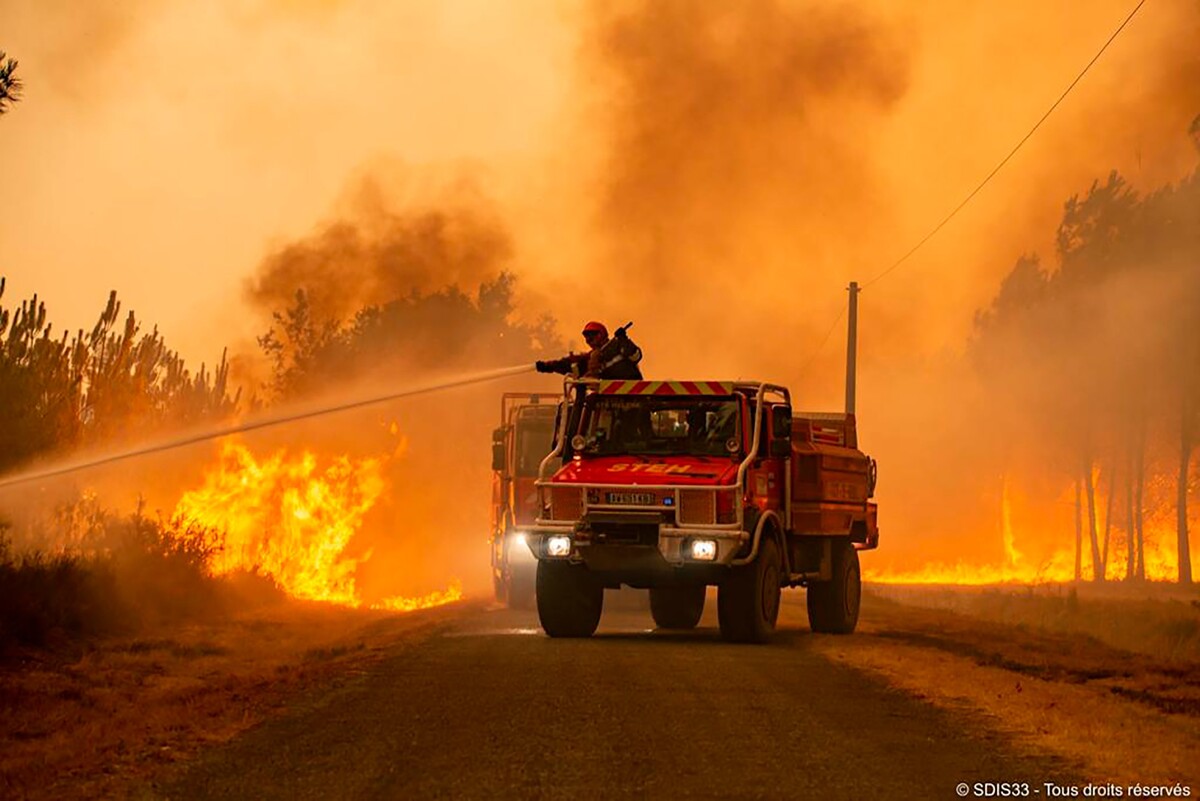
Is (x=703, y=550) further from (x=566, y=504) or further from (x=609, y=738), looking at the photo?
(x=609, y=738)

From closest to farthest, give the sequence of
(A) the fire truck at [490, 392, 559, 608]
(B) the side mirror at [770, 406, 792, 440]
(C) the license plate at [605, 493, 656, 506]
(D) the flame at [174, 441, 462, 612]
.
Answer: (C) the license plate at [605, 493, 656, 506]
(B) the side mirror at [770, 406, 792, 440]
(A) the fire truck at [490, 392, 559, 608]
(D) the flame at [174, 441, 462, 612]

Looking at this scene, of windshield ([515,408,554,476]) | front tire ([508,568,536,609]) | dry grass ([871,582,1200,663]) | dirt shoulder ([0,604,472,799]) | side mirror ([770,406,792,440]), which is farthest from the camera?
front tire ([508,568,536,609])

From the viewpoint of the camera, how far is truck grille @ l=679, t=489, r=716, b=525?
1878 centimetres

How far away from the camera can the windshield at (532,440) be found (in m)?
29.2

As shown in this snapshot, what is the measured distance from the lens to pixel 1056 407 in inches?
2404

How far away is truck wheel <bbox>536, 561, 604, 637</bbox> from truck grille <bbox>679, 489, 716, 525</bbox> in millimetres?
1640

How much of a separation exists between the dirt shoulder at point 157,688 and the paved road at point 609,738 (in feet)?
1.99

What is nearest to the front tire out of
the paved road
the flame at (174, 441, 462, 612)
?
the paved road

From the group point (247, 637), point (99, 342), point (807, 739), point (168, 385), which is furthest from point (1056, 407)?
point (807, 739)

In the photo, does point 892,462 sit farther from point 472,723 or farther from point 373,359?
point 472,723

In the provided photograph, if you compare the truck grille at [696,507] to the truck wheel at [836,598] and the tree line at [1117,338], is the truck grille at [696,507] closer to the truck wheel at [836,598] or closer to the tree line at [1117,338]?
the truck wheel at [836,598]

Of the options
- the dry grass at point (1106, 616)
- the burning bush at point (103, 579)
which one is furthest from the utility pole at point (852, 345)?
the burning bush at point (103, 579)

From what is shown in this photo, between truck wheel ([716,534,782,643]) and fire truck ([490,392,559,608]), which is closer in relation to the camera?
truck wheel ([716,534,782,643])

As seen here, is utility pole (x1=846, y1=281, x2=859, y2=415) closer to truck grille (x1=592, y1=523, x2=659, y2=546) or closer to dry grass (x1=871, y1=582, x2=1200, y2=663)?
dry grass (x1=871, y1=582, x2=1200, y2=663)
